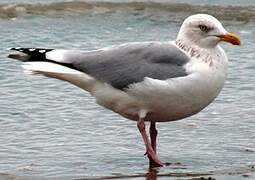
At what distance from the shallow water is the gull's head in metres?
0.76

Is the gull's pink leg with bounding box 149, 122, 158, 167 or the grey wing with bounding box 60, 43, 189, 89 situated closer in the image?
the grey wing with bounding box 60, 43, 189, 89

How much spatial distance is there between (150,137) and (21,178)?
113cm

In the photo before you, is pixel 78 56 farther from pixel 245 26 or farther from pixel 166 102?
pixel 245 26

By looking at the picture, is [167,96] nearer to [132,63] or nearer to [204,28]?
[132,63]

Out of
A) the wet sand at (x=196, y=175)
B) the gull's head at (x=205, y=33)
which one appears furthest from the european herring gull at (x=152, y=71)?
the wet sand at (x=196, y=175)

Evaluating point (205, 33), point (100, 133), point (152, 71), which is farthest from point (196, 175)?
point (100, 133)

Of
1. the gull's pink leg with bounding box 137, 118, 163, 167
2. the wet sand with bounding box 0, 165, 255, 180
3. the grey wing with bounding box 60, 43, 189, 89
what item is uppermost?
the grey wing with bounding box 60, 43, 189, 89

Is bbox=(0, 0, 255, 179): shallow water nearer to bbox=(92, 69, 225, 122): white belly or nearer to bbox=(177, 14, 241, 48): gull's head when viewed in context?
bbox=(92, 69, 225, 122): white belly

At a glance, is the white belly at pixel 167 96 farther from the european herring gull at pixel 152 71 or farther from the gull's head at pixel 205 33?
the gull's head at pixel 205 33

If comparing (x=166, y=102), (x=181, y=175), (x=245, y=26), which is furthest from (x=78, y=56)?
(x=245, y=26)

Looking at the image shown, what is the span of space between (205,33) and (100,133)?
1.14 meters

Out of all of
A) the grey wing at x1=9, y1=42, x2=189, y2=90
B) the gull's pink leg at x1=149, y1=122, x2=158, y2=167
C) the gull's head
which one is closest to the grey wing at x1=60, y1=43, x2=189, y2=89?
the grey wing at x1=9, y1=42, x2=189, y2=90

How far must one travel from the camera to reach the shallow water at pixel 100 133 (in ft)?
19.6

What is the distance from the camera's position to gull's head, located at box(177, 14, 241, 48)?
6.19 m
